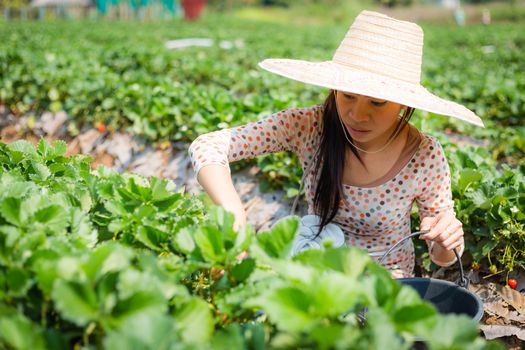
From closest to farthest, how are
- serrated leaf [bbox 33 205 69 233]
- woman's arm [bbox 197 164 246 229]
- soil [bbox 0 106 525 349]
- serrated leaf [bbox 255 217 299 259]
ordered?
1. serrated leaf [bbox 255 217 299 259]
2. serrated leaf [bbox 33 205 69 233]
3. woman's arm [bbox 197 164 246 229]
4. soil [bbox 0 106 525 349]

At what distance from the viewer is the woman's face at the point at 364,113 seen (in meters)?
2.01

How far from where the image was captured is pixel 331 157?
2293 mm

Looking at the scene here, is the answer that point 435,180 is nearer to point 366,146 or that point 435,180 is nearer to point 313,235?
point 366,146

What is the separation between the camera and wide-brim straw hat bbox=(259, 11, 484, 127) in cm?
195

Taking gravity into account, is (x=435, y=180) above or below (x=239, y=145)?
below

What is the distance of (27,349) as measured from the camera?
93 cm

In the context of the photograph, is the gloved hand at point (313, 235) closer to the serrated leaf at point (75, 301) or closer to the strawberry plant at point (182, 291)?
the strawberry plant at point (182, 291)

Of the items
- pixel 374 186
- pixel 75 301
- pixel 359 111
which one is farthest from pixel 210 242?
pixel 374 186

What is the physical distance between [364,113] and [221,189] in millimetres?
581

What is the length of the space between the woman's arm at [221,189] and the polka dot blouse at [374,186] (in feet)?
0.91

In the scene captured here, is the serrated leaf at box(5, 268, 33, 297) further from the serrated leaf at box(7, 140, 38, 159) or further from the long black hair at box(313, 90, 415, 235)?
the long black hair at box(313, 90, 415, 235)

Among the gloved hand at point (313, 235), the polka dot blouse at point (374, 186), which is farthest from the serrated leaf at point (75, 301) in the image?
the gloved hand at point (313, 235)

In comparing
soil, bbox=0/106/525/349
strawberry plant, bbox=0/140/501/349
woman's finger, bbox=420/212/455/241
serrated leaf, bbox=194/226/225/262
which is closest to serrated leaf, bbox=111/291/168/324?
strawberry plant, bbox=0/140/501/349

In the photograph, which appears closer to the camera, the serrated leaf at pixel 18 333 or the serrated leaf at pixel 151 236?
the serrated leaf at pixel 18 333
